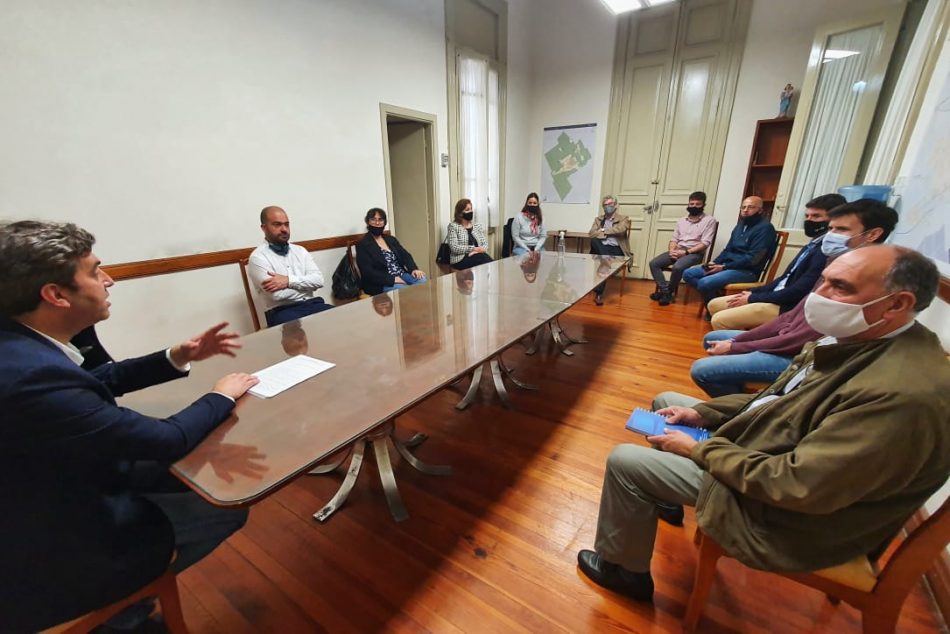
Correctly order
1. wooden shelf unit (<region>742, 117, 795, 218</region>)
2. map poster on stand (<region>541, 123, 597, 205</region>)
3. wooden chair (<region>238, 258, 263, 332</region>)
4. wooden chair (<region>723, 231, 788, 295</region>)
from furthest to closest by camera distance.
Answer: map poster on stand (<region>541, 123, 597, 205</region>) → wooden shelf unit (<region>742, 117, 795, 218</region>) → wooden chair (<region>723, 231, 788, 295</region>) → wooden chair (<region>238, 258, 263, 332</region>)

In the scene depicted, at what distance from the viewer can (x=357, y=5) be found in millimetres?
3209

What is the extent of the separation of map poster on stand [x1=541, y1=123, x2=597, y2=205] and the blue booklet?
15.8ft

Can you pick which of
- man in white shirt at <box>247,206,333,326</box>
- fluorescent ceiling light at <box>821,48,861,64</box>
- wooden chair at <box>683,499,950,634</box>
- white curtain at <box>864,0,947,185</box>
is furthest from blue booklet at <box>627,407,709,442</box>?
fluorescent ceiling light at <box>821,48,861,64</box>

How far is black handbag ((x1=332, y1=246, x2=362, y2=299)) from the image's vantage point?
3396mm

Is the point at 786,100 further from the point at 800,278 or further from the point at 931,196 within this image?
the point at 800,278

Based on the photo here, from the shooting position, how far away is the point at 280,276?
2609 millimetres

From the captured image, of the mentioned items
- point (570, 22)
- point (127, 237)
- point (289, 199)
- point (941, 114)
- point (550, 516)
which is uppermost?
point (570, 22)

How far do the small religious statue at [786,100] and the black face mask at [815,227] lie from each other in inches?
85.2

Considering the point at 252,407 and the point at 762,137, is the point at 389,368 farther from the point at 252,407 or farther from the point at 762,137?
the point at 762,137

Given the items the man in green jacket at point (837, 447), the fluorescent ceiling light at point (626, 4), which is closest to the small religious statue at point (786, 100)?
the fluorescent ceiling light at point (626, 4)

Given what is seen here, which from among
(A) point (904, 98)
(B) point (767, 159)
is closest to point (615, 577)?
(A) point (904, 98)

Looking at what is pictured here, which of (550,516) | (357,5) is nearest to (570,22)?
(357,5)

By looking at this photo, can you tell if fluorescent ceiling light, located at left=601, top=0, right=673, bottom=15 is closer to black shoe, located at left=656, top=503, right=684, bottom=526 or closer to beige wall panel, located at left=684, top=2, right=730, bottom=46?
beige wall panel, located at left=684, top=2, right=730, bottom=46

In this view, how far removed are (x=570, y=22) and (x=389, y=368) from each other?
5817 millimetres
